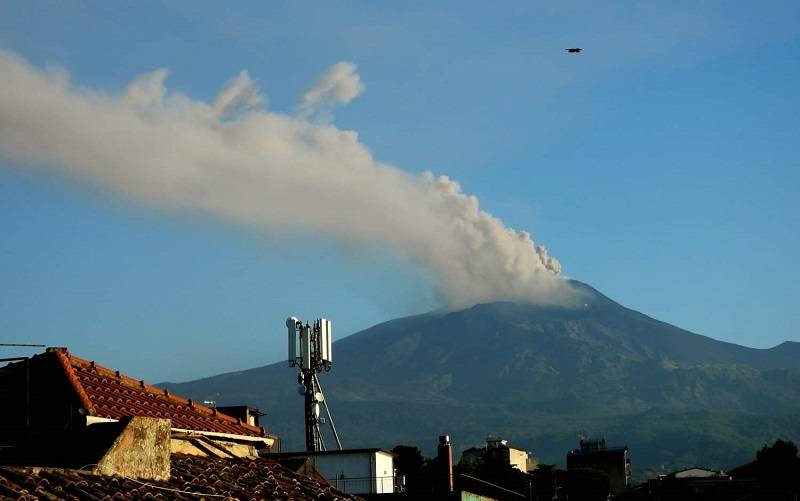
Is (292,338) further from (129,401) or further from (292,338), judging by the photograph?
(129,401)

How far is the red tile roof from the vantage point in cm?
2056

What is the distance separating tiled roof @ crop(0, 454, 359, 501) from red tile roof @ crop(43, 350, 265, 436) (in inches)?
48.8

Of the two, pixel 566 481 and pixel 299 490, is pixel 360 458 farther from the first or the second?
pixel 566 481

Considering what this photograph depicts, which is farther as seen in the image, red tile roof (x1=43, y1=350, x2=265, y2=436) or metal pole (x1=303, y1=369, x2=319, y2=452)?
metal pole (x1=303, y1=369, x2=319, y2=452)

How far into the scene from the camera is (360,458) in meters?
47.3

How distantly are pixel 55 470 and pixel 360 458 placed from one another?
106 feet

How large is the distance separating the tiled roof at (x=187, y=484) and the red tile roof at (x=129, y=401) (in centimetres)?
124

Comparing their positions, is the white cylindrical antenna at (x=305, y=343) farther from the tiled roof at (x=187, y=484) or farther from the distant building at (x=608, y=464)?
the distant building at (x=608, y=464)

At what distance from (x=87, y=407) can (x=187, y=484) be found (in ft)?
9.36

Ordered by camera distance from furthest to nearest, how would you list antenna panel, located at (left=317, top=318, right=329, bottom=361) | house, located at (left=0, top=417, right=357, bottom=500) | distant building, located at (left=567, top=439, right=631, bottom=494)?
distant building, located at (left=567, top=439, right=631, bottom=494), antenna panel, located at (left=317, top=318, right=329, bottom=361), house, located at (left=0, top=417, right=357, bottom=500)

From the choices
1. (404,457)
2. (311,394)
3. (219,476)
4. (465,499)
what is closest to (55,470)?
(219,476)

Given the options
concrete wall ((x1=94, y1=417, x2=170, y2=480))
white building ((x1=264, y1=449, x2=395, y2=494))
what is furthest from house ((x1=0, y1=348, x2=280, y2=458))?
white building ((x1=264, y1=449, x2=395, y2=494))

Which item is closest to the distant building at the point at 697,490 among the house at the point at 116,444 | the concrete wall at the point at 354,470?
the concrete wall at the point at 354,470

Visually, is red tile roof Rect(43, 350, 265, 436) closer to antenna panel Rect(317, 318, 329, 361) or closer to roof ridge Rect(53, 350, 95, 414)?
roof ridge Rect(53, 350, 95, 414)
